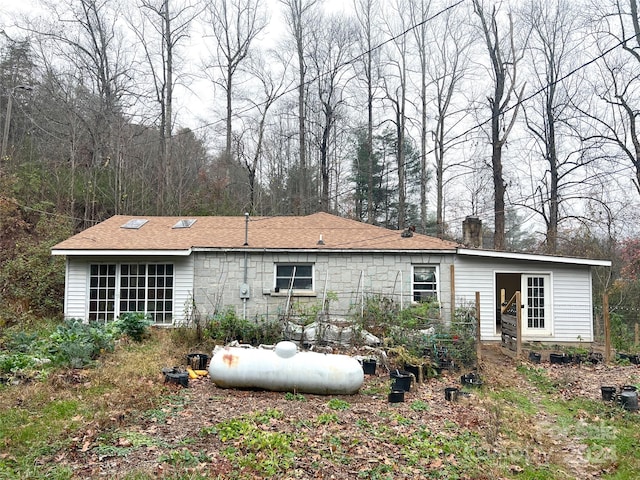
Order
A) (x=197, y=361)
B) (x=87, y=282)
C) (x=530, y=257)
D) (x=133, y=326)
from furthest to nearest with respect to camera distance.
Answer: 1. (x=87, y=282)
2. (x=530, y=257)
3. (x=133, y=326)
4. (x=197, y=361)

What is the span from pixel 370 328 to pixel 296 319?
6.22ft

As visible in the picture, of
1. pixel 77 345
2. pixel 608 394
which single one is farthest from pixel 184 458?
pixel 608 394

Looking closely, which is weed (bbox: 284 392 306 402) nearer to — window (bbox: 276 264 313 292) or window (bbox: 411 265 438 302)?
window (bbox: 276 264 313 292)

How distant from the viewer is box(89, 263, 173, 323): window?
13.5 m

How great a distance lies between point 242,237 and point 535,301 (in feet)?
28.1

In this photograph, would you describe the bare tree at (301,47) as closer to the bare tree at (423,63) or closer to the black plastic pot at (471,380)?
the bare tree at (423,63)

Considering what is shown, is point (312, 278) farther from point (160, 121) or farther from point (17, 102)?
point (17, 102)

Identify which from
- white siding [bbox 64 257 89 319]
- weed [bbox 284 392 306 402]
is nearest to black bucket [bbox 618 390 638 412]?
weed [bbox 284 392 306 402]

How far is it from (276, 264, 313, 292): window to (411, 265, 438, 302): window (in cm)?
290

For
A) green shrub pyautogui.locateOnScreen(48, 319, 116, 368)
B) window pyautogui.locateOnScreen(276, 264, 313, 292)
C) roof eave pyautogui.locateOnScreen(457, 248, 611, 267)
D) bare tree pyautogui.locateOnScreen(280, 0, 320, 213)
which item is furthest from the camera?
bare tree pyautogui.locateOnScreen(280, 0, 320, 213)

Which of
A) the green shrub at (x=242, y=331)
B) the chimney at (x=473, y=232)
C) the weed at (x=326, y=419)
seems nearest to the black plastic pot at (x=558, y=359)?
the chimney at (x=473, y=232)

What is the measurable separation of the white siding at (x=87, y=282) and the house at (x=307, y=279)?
3cm

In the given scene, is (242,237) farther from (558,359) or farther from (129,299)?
(558,359)

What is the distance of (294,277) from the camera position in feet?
44.4
